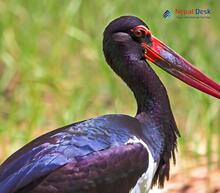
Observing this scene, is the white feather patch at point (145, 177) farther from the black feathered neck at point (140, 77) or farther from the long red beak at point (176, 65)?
the long red beak at point (176, 65)

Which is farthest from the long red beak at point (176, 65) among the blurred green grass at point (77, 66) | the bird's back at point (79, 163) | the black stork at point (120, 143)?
the blurred green grass at point (77, 66)

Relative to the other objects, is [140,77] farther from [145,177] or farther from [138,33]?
[145,177]

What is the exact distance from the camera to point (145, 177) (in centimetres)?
482

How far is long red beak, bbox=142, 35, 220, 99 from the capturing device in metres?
5.29

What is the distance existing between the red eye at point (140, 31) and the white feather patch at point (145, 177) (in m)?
0.66

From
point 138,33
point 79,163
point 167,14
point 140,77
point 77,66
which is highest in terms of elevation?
point 167,14

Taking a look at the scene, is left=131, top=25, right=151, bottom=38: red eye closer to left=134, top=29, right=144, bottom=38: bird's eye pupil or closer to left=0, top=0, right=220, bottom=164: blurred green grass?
left=134, top=29, right=144, bottom=38: bird's eye pupil

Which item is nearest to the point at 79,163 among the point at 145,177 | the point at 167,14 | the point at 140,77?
the point at 145,177

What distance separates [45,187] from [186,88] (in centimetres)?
270

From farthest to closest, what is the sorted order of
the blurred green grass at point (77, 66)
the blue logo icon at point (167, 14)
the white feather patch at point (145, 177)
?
1. the blue logo icon at point (167, 14)
2. the blurred green grass at point (77, 66)
3. the white feather patch at point (145, 177)

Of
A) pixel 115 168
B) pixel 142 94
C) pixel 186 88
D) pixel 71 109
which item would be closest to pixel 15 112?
pixel 71 109

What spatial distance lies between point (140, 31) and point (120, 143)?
76 cm

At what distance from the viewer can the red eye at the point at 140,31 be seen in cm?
518

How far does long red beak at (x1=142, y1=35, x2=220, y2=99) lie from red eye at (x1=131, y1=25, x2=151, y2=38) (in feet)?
0.20
